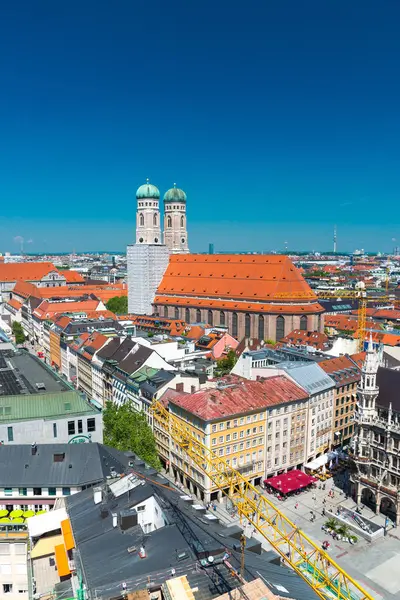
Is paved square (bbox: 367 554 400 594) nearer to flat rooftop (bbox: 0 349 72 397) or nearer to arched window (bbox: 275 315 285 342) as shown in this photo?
flat rooftop (bbox: 0 349 72 397)

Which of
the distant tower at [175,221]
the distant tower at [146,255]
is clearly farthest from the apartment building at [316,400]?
the distant tower at [175,221]

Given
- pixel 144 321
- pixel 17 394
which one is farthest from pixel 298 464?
pixel 144 321

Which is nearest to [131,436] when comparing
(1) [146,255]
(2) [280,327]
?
(2) [280,327]

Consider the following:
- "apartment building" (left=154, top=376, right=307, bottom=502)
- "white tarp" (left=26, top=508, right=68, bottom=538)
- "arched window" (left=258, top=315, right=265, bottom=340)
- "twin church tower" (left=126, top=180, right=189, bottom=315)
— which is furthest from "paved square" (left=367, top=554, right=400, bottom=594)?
"twin church tower" (left=126, top=180, right=189, bottom=315)

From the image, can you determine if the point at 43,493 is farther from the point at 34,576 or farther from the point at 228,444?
the point at 228,444

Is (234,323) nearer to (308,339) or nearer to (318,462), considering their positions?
(308,339)

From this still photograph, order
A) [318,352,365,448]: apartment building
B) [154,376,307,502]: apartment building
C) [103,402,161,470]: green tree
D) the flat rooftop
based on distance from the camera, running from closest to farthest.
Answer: [103,402,161,470]: green tree < the flat rooftop < [154,376,307,502]: apartment building < [318,352,365,448]: apartment building
